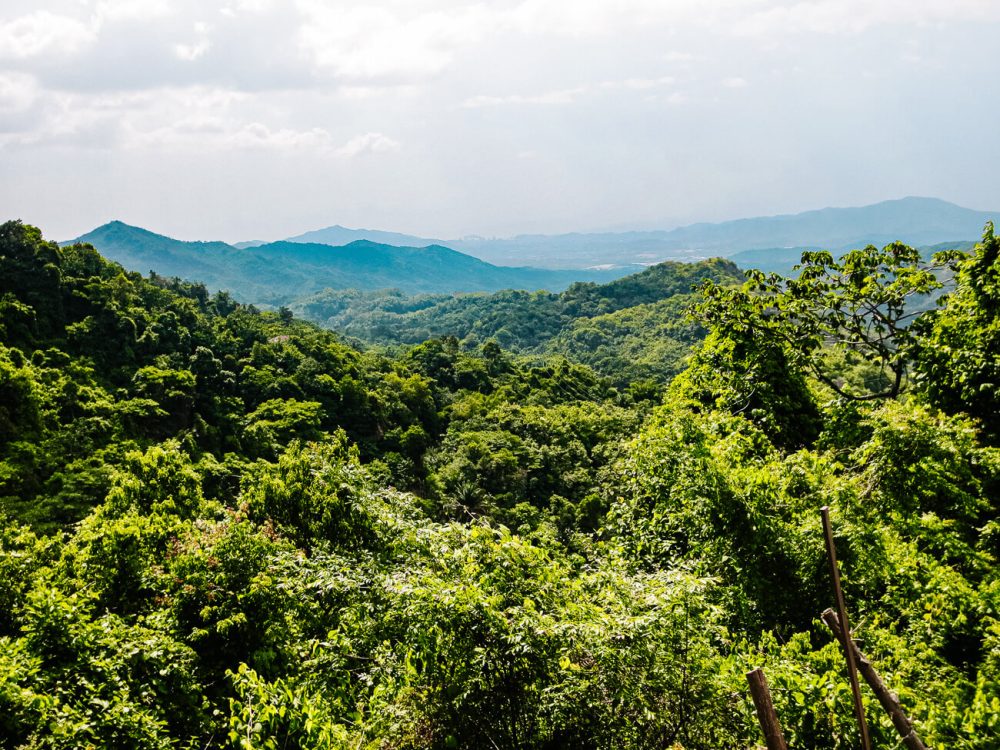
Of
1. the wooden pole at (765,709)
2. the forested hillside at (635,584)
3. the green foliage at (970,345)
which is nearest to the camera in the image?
the wooden pole at (765,709)

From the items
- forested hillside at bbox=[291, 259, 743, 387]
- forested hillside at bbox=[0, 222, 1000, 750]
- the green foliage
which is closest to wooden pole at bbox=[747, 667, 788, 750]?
forested hillside at bbox=[0, 222, 1000, 750]

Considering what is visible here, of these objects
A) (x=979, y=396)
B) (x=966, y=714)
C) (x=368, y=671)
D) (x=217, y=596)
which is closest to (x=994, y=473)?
(x=979, y=396)

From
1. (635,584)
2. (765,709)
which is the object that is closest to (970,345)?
(635,584)

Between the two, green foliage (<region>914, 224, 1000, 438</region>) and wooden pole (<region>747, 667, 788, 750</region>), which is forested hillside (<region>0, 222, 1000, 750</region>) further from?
wooden pole (<region>747, 667, 788, 750</region>)

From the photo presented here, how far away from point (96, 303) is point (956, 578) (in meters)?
49.9

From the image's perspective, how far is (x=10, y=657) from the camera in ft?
21.7

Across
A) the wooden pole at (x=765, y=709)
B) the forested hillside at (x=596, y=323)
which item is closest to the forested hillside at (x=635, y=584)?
the wooden pole at (x=765, y=709)

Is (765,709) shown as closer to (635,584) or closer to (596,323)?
(635,584)

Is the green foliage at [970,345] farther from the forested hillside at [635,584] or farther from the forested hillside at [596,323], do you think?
the forested hillside at [596,323]

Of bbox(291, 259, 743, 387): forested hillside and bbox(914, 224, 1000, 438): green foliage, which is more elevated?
bbox(914, 224, 1000, 438): green foliage

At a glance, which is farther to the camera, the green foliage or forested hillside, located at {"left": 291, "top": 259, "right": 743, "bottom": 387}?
forested hillside, located at {"left": 291, "top": 259, "right": 743, "bottom": 387}

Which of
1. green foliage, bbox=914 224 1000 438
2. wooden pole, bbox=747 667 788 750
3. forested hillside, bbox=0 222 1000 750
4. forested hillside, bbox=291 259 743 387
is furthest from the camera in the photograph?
forested hillside, bbox=291 259 743 387

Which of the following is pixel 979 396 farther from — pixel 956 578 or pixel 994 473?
pixel 956 578

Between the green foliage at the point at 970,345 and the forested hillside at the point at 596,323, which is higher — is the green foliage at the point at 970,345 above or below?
above
